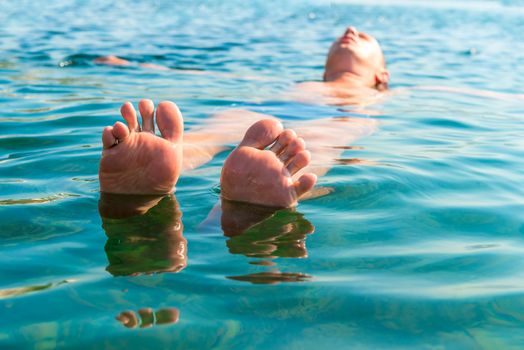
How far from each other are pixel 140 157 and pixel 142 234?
37cm

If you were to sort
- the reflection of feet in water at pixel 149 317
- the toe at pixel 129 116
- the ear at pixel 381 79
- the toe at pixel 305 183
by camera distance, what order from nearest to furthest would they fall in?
the reflection of feet in water at pixel 149 317, the toe at pixel 305 183, the toe at pixel 129 116, the ear at pixel 381 79

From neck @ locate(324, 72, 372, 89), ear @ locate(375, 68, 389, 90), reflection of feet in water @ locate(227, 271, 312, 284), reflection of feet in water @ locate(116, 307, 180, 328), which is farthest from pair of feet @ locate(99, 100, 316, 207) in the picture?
ear @ locate(375, 68, 389, 90)

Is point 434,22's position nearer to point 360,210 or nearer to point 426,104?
point 426,104

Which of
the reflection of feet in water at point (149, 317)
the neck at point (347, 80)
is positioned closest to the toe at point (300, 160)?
the reflection of feet in water at point (149, 317)

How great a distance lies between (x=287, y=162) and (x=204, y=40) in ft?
26.3

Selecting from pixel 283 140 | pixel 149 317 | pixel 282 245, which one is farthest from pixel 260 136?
pixel 149 317

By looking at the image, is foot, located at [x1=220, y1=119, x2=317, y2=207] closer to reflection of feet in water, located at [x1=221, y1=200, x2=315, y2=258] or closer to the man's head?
reflection of feet in water, located at [x1=221, y1=200, x2=315, y2=258]

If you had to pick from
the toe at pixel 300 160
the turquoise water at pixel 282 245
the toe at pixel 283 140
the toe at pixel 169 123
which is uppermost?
the toe at pixel 169 123

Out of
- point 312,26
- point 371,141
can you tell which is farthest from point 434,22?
point 371,141

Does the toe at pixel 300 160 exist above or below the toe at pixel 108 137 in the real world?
below

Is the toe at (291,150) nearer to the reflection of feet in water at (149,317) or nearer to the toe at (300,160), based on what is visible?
the toe at (300,160)

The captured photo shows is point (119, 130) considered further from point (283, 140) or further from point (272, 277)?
point (272, 277)

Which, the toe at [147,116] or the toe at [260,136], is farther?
the toe at [147,116]

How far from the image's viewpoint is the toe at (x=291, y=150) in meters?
2.49
